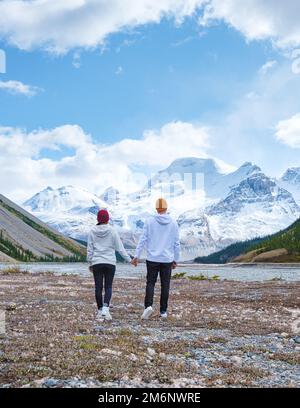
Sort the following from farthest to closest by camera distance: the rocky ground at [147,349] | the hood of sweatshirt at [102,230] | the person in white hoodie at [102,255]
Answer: the hood of sweatshirt at [102,230] < the person in white hoodie at [102,255] < the rocky ground at [147,349]

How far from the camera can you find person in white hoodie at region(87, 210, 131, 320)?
54.1 feet

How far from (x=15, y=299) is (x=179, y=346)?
43.1 feet

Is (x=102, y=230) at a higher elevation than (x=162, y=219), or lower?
lower

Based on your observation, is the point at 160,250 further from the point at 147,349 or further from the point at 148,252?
the point at 147,349

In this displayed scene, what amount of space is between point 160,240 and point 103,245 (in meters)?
1.92

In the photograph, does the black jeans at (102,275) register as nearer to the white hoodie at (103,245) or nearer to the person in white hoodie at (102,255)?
the person in white hoodie at (102,255)

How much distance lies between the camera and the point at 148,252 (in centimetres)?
1689

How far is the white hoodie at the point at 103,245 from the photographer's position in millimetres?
16547

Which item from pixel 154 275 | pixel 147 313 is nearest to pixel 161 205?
pixel 154 275

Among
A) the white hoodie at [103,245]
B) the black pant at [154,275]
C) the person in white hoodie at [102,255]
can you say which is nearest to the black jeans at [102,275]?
the person in white hoodie at [102,255]

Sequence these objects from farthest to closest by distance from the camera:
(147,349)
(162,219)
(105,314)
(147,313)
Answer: (162,219), (147,313), (105,314), (147,349)

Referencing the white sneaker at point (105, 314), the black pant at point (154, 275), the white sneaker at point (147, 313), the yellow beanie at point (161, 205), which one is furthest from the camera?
the yellow beanie at point (161, 205)
